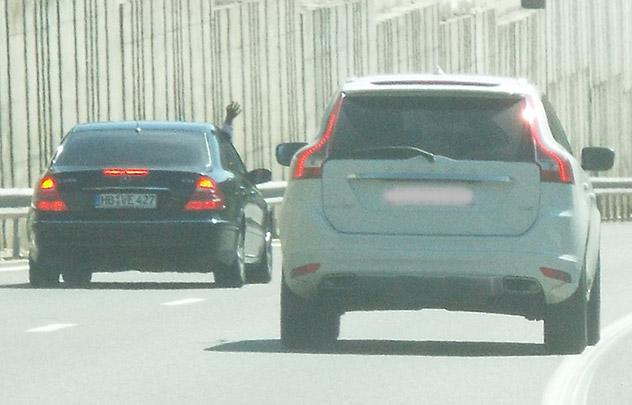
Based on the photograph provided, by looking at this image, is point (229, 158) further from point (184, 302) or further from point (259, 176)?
point (184, 302)

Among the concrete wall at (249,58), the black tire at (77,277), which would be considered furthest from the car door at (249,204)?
the concrete wall at (249,58)

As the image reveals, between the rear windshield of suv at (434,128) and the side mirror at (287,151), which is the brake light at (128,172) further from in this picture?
the rear windshield of suv at (434,128)

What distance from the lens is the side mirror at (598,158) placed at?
1566cm

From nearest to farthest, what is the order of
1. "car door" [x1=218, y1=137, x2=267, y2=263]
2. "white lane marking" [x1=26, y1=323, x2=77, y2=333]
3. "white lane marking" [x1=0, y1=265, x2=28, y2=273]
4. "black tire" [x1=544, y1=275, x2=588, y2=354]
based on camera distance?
"black tire" [x1=544, y1=275, x2=588, y2=354], "white lane marking" [x1=26, y1=323, x2=77, y2=333], "car door" [x1=218, y1=137, x2=267, y2=263], "white lane marking" [x1=0, y1=265, x2=28, y2=273]

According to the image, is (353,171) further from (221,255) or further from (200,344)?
(221,255)

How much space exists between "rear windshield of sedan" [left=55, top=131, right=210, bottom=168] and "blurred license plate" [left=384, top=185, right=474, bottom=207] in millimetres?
7230

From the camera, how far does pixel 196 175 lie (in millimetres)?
20547

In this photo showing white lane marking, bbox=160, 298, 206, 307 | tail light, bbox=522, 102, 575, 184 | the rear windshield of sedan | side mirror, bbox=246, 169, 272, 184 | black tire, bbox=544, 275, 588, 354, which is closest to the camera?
tail light, bbox=522, 102, 575, 184

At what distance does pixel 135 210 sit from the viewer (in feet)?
67.5

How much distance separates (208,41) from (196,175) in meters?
23.9

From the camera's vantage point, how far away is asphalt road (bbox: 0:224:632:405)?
1141 cm

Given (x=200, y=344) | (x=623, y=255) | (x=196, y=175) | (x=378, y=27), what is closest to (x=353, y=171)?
(x=200, y=344)

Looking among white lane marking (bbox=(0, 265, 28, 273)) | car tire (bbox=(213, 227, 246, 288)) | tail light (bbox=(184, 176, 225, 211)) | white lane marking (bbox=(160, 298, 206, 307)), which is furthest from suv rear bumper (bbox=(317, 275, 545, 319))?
white lane marking (bbox=(0, 265, 28, 273))

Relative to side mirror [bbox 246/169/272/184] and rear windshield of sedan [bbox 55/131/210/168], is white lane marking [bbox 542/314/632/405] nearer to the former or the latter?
rear windshield of sedan [bbox 55/131/210/168]
